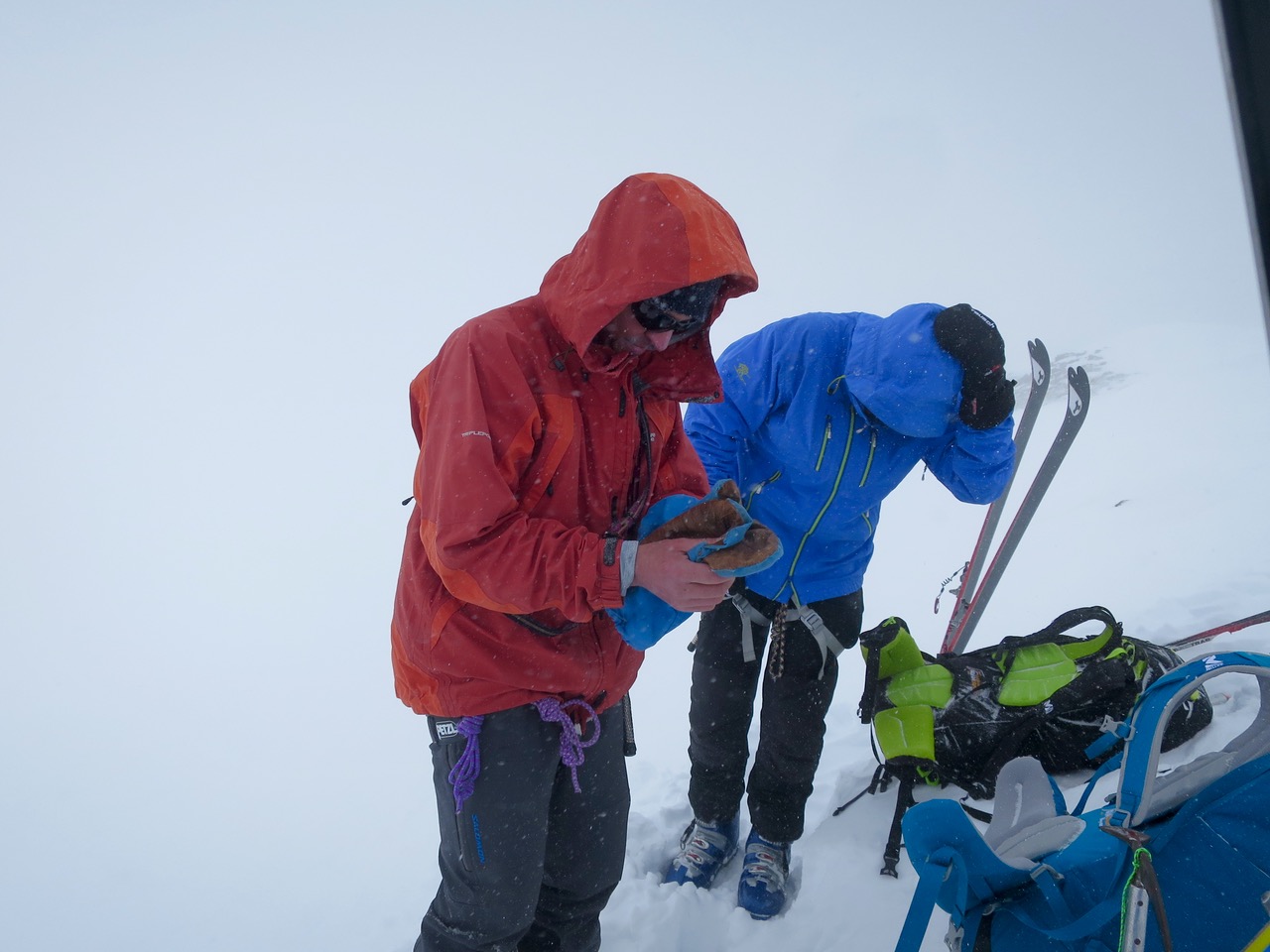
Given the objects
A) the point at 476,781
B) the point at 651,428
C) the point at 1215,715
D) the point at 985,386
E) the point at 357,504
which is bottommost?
the point at 357,504

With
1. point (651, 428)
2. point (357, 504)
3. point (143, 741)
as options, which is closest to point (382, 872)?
point (651, 428)

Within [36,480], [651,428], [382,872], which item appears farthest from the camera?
[36,480]

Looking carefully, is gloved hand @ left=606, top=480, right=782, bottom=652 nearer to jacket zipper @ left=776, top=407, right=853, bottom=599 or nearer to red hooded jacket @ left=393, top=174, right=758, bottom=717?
red hooded jacket @ left=393, top=174, right=758, bottom=717

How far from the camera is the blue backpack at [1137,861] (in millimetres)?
1163

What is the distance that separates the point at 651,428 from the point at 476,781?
91cm

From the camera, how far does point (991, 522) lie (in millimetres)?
3893

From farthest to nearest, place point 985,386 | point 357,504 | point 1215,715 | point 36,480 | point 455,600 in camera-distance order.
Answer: point 36,480 → point 357,504 → point 1215,715 → point 985,386 → point 455,600

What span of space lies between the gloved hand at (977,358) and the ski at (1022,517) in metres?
1.96

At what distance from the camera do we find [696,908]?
2.32m

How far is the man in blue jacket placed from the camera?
204 centimetres

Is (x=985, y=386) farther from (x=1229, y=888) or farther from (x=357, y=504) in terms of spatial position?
(x=357, y=504)

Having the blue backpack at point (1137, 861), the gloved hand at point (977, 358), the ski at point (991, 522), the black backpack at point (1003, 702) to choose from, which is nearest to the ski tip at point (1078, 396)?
the ski at point (991, 522)

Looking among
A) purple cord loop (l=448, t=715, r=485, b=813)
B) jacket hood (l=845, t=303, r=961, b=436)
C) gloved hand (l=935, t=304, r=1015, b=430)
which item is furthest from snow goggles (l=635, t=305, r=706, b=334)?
purple cord loop (l=448, t=715, r=485, b=813)

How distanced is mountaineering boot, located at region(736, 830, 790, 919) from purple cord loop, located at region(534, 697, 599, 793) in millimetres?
975
